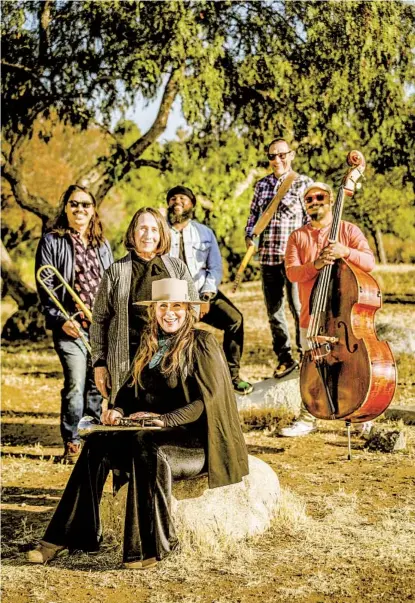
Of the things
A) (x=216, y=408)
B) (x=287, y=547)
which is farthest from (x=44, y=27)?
(x=287, y=547)

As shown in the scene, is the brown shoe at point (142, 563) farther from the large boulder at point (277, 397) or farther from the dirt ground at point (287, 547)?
the large boulder at point (277, 397)

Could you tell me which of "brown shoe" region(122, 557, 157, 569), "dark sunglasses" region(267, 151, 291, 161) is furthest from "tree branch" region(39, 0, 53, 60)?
"brown shoe" region(122, 557, 157, 569)

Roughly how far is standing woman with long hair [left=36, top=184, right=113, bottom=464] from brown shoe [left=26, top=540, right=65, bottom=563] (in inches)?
80.0

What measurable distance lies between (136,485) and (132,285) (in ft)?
4.41

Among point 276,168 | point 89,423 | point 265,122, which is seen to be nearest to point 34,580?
point 89,423

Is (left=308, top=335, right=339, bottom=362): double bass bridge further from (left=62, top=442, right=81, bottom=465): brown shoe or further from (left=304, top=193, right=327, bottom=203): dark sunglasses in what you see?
(left=62, top=442, right=81, bottom=465): brown shoe

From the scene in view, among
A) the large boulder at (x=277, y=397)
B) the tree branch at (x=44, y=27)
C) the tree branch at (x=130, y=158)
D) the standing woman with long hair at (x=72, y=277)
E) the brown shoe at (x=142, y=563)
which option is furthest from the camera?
the tree branch at (x=130, y=158)

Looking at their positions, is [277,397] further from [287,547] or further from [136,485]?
[136,485]

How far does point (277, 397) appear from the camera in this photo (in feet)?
24.2

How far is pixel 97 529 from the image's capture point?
4215 millimetres

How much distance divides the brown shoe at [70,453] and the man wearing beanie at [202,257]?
4.80 ft

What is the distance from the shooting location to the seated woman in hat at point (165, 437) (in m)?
4.05

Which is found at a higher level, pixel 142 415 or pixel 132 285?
pixel 132 285

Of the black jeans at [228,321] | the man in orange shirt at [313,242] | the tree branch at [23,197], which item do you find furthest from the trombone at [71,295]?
the tree branch at [23,197]
